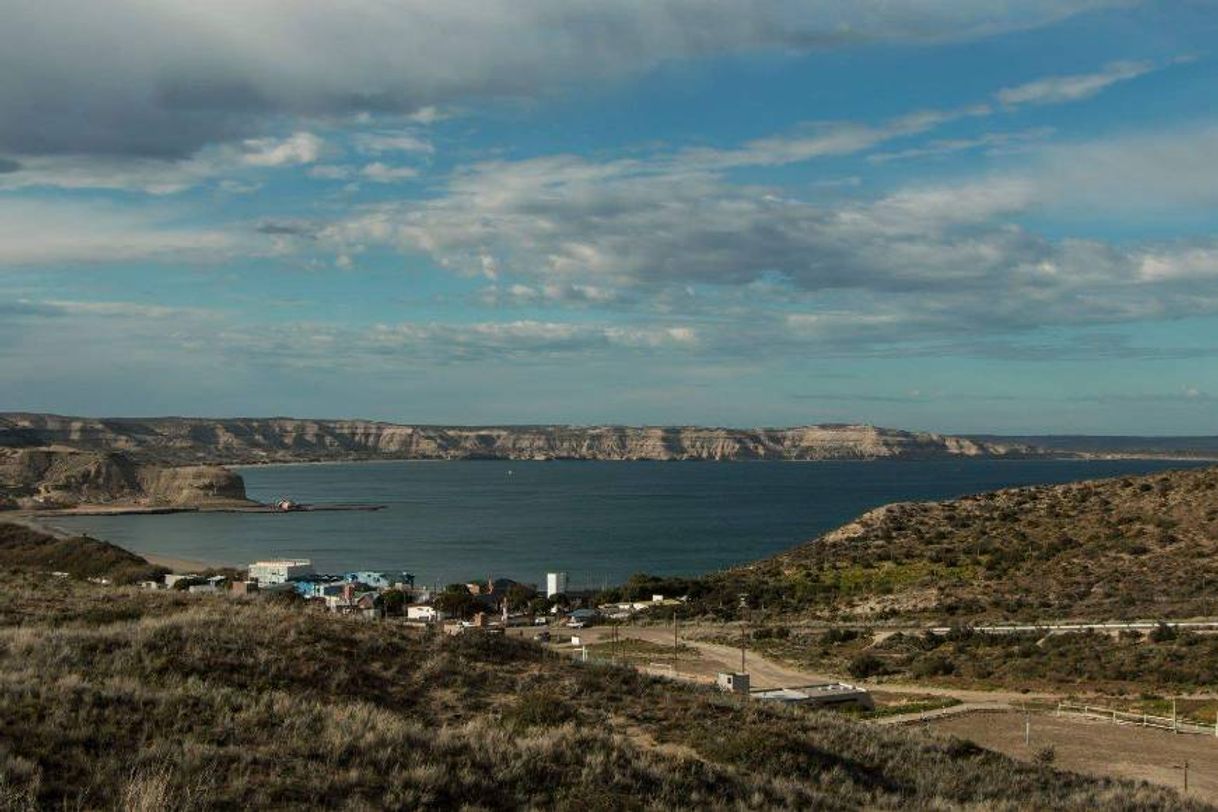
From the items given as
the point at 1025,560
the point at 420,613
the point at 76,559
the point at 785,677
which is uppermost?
the point at 1025,560

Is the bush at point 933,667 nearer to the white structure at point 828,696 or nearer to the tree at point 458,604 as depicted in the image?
the white structure at point 828,696

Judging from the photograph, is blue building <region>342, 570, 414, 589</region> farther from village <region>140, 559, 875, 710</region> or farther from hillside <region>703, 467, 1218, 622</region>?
hillside <region>703, 467, 1218, 622</region>

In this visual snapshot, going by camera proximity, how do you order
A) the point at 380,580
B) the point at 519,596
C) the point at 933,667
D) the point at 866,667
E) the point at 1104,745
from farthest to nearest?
the point at 380,580 < the point at 519,596 < the point at 866,667 < the point at 933,667 < the point at 1104,745

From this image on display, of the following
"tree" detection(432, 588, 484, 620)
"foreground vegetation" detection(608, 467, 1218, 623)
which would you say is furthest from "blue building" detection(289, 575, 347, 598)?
"foreground vegetation" detection(608, 467, 1218, 623)

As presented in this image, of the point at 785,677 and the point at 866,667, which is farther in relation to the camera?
the point at 866,667

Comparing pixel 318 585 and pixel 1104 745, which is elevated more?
pixel 1104 745

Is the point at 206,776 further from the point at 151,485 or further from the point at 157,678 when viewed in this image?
the point at 151,485

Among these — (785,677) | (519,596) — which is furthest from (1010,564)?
(519,596)

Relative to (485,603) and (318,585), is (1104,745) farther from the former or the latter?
(318,585)
